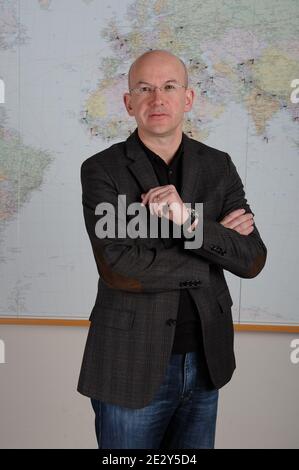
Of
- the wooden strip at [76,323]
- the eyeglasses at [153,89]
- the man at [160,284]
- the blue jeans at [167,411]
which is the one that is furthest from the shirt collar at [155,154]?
the wooden strip at [76,323]

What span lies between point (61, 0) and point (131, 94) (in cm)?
157

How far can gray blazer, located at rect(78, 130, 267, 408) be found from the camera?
187 cm

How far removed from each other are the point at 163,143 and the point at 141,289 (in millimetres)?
504

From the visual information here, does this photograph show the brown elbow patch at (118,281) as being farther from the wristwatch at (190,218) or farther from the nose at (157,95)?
the nose at (157,95)

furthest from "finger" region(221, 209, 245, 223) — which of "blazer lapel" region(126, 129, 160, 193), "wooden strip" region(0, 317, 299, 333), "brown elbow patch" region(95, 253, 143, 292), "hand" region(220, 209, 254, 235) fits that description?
"wooden strip" region(0, 317, 299, 333)

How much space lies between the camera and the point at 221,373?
198 cm

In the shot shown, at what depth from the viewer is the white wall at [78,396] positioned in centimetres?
355

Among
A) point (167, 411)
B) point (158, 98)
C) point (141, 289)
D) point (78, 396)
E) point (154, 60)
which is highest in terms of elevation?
point (154, 60)

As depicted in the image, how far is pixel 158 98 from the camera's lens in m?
1.97

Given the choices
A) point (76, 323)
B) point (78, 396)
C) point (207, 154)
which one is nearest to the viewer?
point (207, 154)

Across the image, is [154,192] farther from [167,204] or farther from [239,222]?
[239,222]

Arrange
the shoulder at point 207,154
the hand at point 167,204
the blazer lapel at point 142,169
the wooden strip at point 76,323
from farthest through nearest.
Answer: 1. the wooden strip at point 76,323
2. the shoulder at point 207,154
3. the blazer lapel at point 142,169
4. the hand at point 167,204

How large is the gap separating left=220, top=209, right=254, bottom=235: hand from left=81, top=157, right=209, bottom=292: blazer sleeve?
0.61 feet

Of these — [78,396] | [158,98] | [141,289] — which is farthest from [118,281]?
[78,396]
